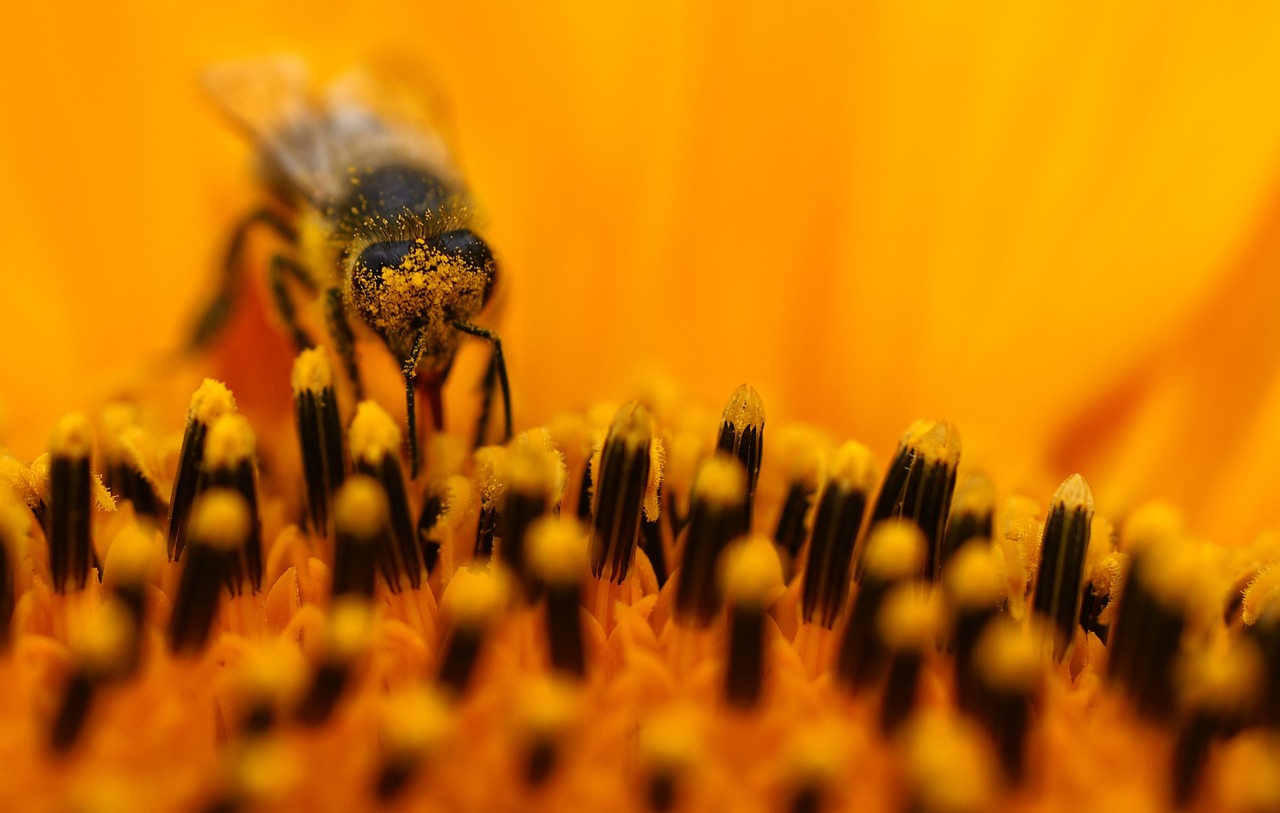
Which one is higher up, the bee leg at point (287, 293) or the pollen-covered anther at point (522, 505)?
the bee leg at point (287, 293)

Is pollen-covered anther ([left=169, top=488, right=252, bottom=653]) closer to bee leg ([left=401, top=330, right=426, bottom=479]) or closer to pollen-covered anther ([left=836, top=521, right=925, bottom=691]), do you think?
bee leg ([left=401, top=330, right=426, bottom=479])

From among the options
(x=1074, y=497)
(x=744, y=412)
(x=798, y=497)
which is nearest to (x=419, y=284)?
(x=744, y=412)

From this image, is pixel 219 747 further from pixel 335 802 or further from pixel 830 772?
pixel 830 772

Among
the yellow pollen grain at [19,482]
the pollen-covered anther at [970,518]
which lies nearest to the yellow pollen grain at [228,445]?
the yellow pollen grain at [19,482]

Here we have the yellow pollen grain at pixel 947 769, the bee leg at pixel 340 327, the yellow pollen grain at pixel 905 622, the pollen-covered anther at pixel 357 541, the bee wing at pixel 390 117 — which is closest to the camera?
the yellow pollen grain at pixel 947 769

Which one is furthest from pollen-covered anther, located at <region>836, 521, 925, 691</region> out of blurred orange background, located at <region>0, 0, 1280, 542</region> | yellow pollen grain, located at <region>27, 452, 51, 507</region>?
yellow pollen grain, located at <region>27, 452, 51, 507</region>

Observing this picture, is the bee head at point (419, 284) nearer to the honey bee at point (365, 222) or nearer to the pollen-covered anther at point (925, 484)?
the honey bee at point (365, 222)

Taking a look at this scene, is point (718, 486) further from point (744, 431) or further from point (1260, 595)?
point (1260, 595)
